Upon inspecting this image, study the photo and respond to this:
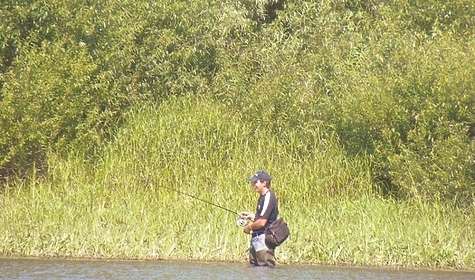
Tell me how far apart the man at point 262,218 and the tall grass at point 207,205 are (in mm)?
1208

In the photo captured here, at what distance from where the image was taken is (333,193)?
50.1 ft

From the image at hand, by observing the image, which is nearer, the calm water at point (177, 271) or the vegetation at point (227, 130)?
the calm water at point (177, 271)

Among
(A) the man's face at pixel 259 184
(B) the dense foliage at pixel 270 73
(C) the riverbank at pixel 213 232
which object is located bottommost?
(C) the riverbank at pixel 213 232

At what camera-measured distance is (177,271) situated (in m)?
10.9

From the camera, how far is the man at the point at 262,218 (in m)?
10.7

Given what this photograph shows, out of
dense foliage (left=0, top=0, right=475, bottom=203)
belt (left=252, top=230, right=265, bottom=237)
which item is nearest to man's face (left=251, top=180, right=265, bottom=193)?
belt (left=252, top=230, right=265, bottom=237)

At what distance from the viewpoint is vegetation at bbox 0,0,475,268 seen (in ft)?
41.2

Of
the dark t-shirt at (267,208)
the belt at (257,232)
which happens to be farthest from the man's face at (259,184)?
the belt at (257,232)

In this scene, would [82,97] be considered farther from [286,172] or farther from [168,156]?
[286,172]

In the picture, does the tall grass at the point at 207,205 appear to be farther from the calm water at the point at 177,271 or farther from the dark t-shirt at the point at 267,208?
the dark t-shirt at the point at 267,208

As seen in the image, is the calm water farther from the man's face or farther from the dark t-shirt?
the man's face

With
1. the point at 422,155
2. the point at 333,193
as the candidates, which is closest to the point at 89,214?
the point at 333,193

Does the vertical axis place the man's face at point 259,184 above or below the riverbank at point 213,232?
above

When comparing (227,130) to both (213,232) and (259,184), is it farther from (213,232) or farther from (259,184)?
(259,184)
